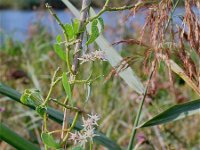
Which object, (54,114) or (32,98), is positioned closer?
(32,98)

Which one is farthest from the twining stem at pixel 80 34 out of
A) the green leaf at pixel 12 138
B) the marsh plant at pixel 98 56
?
the green leaf at pixel 12 138

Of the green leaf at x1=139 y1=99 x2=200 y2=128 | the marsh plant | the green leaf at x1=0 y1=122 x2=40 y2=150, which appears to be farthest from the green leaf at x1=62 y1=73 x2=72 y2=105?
the green leaf at x1=139 y1=99 x2=200 y2=128

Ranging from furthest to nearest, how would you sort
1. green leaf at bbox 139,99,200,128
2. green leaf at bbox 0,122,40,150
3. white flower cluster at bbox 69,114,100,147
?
green leaf at bbox 139,99,200,128 < green leaf at bbox 0,122,40,150 < white flower cluster at bbox 69,114,100,147

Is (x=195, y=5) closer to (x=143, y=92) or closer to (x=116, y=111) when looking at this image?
(x=143, y=92)

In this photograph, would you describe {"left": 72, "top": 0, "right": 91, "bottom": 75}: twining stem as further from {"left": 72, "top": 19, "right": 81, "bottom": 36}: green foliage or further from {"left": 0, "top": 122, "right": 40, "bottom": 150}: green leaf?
{"left": 0, "top": 122, "right": 40, "bottom": 150}: green leaf

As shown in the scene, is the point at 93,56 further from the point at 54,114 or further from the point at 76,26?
the point at 54,114

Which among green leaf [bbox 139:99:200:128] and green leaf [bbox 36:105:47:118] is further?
green leaf [bbox 139:99:200:128]

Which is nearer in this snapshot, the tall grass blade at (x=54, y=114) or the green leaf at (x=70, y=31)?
the green leaf at (x=70, y=31)

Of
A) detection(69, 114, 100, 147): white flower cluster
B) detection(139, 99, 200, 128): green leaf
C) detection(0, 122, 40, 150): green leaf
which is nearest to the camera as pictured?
detection(69, 114, 100, 147): white flower cluster

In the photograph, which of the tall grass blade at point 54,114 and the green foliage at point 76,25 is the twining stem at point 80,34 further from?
the tall grass blade at point 54,114

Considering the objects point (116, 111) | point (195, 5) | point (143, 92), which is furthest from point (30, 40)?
point (195, 5)

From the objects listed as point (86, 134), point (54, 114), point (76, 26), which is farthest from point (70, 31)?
point (54, 114)

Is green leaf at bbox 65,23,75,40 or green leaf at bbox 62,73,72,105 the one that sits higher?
green leaf at bbox 65,23,75,40
